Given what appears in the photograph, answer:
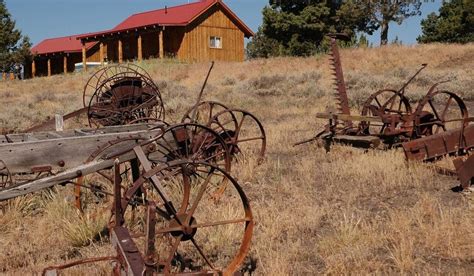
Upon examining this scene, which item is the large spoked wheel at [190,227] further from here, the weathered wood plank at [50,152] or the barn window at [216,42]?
the barn window at [216,42]

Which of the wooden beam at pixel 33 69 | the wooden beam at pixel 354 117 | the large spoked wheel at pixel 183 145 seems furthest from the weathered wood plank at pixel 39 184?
the wooden beam at pixel 33 69

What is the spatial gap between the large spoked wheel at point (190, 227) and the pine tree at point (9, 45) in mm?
42993

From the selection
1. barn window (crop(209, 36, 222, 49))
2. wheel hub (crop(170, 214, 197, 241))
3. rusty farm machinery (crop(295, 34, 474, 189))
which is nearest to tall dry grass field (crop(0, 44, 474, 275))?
rusty farm machinery (crop(295, 34, 474, 189))

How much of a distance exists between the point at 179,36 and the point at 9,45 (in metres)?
18.8

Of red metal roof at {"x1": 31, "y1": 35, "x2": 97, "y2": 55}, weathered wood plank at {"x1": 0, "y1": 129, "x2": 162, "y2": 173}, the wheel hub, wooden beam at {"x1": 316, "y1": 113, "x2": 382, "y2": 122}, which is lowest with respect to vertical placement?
the wheel hub

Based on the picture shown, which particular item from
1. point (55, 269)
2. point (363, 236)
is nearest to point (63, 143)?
point (55, 269)

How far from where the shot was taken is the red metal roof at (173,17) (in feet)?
118

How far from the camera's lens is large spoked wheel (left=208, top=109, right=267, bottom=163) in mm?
7883

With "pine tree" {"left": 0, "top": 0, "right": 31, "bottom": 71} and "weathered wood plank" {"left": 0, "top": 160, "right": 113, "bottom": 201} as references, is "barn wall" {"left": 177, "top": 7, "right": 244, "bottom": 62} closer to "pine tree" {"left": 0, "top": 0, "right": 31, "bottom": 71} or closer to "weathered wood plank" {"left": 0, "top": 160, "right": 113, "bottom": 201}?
"pine tree" {"left": 0, "top": 0, "right": 31, "bottom": 71}

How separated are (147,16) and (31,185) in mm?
38476

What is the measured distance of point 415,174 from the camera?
22.9ft

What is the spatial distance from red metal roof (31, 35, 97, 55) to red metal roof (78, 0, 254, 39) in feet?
14.8

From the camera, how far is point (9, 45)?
4622 cm

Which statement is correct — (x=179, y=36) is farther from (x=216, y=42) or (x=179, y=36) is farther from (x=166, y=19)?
(x=216, y=42)
